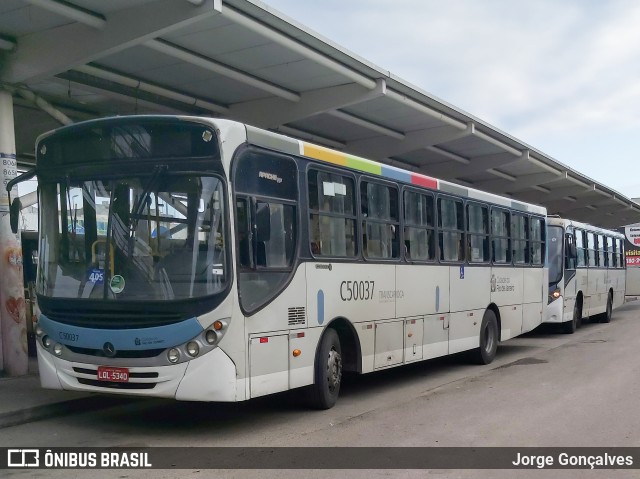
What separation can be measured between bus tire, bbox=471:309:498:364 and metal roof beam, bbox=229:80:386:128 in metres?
4.89

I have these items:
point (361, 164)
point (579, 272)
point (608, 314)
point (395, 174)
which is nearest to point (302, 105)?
point (395, 174)

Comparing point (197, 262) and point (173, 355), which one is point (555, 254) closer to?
point (197, 262)

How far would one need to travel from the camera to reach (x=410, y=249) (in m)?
11.1

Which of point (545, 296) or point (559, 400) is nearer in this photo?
point (559, 400)

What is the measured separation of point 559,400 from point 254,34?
23.1ft

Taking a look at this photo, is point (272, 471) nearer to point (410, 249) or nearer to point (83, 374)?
point (83, 374)

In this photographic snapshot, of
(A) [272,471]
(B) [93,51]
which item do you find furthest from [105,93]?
(A) [272,471]

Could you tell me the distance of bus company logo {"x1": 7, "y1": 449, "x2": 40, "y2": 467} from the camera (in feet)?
21.7

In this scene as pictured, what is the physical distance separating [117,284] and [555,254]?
14.9m

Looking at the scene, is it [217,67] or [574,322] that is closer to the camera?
[217,67]

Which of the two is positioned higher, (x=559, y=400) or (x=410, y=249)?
(x=410, y=249)

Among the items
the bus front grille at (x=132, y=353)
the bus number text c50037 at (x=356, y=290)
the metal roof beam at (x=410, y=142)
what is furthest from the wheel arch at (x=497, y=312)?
the bus front grille at (x=132, y=353)

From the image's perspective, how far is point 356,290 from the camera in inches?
376

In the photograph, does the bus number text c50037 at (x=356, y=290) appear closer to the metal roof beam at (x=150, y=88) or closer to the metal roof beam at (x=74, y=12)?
the metal roof beam at (x=74, y=12)
